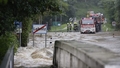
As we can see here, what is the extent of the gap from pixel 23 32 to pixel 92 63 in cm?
1800

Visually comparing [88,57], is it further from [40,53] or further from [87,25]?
[87,25]

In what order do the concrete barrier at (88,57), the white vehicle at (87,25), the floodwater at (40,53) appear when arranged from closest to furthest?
the concrete barrier at (88,57) → the floodwater at (40,53) → the white vehicle at (87,25)

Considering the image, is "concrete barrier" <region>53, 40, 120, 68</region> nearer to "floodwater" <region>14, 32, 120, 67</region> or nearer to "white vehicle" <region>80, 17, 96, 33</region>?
"floodwater" <region>14, 32, 120, 67</region>

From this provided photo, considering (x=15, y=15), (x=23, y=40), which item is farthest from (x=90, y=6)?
(x=15, y=15)

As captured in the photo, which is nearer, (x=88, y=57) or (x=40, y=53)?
(x=88, y=57)

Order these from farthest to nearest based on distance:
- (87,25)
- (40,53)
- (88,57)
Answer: (87,25) < (40,53) < (88,57)

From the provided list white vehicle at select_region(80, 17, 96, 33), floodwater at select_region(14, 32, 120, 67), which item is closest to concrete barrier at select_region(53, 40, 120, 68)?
floodwater at select_region(14, 32, 120, 67)

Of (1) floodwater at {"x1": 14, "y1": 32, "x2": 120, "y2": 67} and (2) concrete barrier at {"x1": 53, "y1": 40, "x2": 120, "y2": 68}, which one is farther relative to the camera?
(1) floodwater at {"x1": 14, "y1": 32, "x2": 120, "y2": 67}

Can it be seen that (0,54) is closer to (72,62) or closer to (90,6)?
(72,62)

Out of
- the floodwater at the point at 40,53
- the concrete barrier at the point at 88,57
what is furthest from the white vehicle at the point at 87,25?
the concrete barrier at the point at 88,57

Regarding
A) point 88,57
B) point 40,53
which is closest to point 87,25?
point 40,53

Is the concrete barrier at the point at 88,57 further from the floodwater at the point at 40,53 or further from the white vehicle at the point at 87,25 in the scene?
the white vehicle at the point at 87,25

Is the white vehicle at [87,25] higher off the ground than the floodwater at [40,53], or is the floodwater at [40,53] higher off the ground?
the white vehicle at [87,25]

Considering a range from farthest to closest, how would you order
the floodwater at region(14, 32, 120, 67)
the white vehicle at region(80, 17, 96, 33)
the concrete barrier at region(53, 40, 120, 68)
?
the white vehicle at region(80, 17, 96, 33)
the floodwater at region(14, 32, 120, 67)
the concrete barrier at region(53, 40, 120, 68)
